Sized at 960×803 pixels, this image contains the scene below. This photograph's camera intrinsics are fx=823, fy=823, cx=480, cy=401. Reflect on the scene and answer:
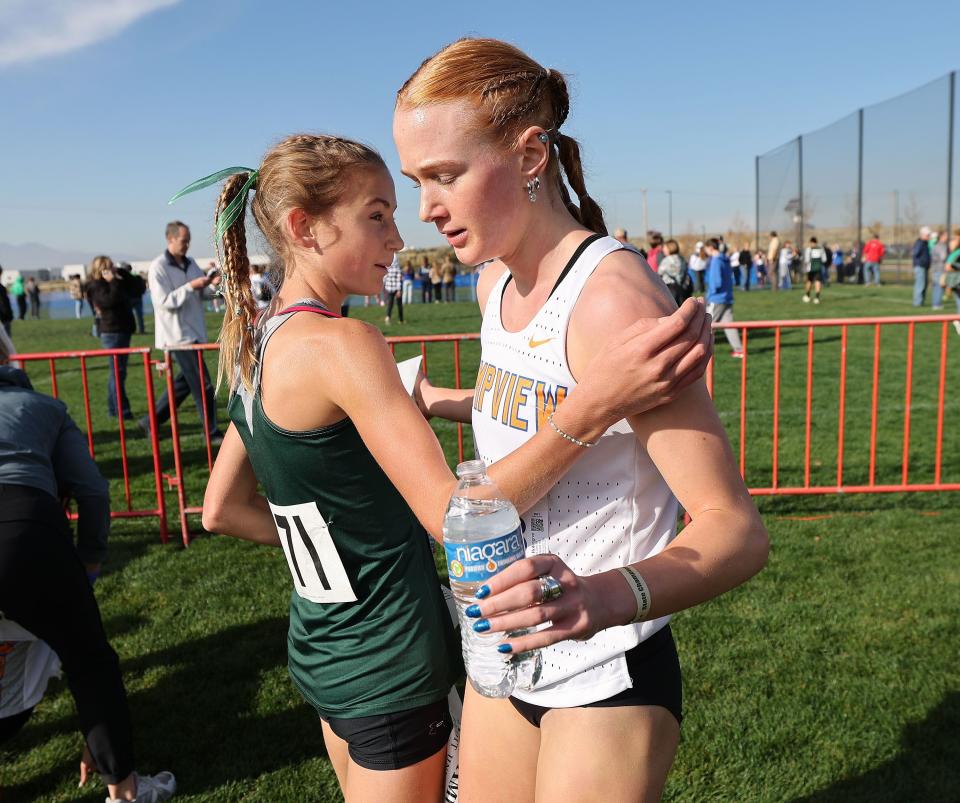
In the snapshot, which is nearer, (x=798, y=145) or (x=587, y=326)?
(x=587, y=326)

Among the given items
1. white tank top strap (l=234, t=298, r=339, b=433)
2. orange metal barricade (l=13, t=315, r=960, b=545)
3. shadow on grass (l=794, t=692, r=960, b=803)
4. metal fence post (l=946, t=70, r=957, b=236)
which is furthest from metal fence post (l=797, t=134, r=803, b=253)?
white tank top strap (l=234, t=298, r=339, b=433)

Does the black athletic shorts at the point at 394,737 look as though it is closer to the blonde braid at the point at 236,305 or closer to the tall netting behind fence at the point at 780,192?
the blonde braid at the point at 236,305

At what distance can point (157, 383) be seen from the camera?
13.9m

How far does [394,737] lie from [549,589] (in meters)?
0.98

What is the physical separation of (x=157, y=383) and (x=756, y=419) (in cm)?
966

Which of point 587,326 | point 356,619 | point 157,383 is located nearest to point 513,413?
point 587,326

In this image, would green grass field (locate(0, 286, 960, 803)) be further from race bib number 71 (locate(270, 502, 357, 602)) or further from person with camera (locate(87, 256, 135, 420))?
person with camera (locate(87, 256, 135, 420))

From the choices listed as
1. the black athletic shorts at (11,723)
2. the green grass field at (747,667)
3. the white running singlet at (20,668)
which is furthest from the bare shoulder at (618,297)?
the black athletic shorts at (11,723)

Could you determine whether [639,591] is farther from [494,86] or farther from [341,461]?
[494,86]

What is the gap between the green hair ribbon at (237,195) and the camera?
6.94ft

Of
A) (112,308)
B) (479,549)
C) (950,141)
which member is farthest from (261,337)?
(950,141)

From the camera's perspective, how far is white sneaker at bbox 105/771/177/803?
329cm

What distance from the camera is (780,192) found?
3872cm

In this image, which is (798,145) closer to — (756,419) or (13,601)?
(756,419)
